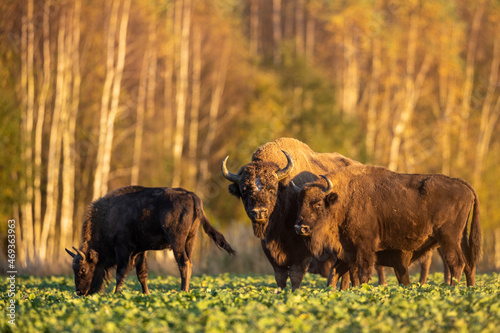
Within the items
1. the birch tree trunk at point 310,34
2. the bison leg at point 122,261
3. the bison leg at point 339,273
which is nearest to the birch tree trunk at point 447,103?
the birch tree trunk at point 310,34

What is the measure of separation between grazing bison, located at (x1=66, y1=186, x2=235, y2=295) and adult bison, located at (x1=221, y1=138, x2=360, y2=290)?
2.76 ft

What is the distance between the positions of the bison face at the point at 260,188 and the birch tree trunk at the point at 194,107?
27.0 metres

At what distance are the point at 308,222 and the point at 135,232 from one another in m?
3.68

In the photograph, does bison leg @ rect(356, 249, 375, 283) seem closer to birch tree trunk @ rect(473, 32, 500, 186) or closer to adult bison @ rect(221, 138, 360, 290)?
adult bison @ rect(221, 138, 360, 290)

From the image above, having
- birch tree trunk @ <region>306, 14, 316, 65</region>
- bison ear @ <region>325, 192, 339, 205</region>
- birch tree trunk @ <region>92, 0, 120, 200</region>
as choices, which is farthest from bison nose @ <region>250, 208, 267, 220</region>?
birch tree trunk @ <region>306, 14, 316, 65</region>

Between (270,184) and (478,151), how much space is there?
36.2 metres

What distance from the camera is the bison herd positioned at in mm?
13102

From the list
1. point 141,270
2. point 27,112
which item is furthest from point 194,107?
point 141,270

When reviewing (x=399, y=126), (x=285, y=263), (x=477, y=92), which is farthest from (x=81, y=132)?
(x=477, y=92)

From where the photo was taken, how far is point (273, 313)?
29.1 ft

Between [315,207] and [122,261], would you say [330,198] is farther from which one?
[122,261]

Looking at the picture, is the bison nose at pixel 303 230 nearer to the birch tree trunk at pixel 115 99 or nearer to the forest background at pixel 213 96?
the forest background at pixel 213 96

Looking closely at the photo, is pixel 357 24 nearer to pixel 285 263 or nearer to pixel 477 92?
pixel 477 92

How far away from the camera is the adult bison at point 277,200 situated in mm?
13133
